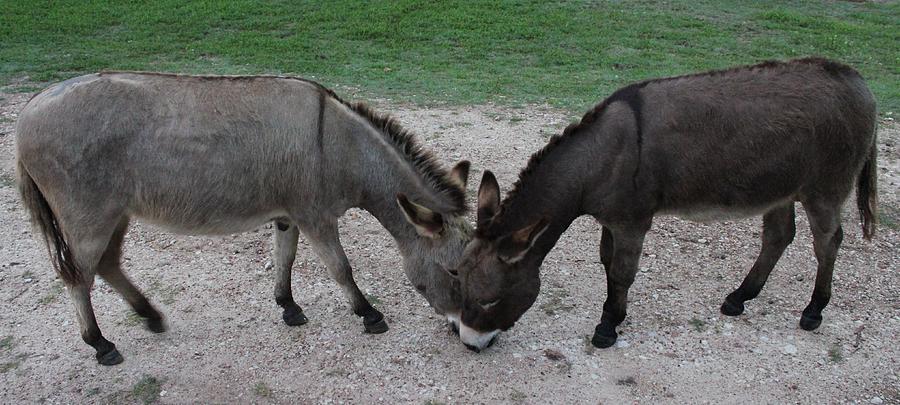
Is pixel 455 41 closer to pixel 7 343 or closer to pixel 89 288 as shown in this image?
pixel 89 288

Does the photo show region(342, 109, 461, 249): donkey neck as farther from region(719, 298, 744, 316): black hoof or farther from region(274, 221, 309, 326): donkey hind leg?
region(719, 298, 744, 316): black hoof

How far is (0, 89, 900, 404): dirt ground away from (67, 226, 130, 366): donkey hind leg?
4.6 inches

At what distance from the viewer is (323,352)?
4.66m

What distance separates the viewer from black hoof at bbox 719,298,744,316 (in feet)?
16.4

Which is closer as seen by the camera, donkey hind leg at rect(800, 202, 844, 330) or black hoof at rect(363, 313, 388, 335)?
donkey hind leg at rect(800, 202, 844, 330)

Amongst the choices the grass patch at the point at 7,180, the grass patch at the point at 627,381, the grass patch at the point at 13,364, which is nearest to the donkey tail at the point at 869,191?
the grass patch at the point at 627,381

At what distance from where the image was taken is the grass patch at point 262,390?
13.9ft

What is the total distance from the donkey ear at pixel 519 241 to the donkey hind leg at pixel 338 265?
3.75 feet

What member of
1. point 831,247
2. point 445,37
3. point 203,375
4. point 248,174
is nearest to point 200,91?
point 248,174

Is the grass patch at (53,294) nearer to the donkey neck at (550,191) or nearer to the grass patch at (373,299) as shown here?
the grass patch at (373,299)

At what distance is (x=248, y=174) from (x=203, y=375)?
134 cm

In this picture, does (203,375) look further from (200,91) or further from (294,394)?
(200,91)

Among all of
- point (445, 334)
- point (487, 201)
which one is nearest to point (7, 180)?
point (445, 334)

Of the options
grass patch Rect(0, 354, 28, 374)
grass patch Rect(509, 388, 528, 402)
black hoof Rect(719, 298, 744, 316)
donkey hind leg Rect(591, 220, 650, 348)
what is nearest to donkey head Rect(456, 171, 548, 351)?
grass patch Rect(509, 388, 528, 402)
